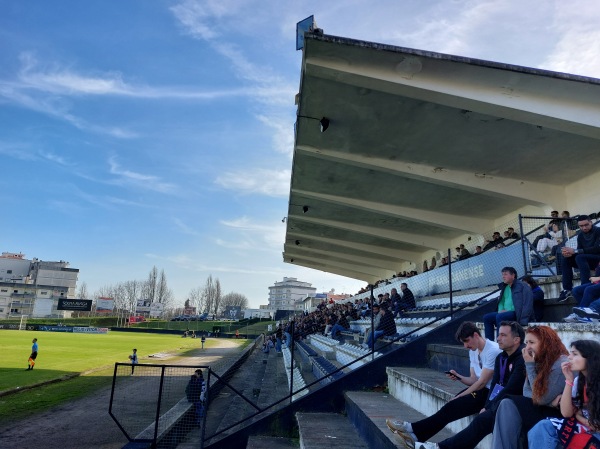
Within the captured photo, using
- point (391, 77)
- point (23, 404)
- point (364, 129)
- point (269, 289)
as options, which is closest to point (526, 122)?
point (391, 77)

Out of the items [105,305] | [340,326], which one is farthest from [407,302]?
[105,305]

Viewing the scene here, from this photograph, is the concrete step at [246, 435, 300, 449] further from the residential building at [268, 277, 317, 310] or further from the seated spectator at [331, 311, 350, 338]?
the residential building at [268, 277, 317, 310]

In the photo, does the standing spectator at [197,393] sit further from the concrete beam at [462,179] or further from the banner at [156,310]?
the banner at [156,310]

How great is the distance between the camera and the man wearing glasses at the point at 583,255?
5312 millimetres

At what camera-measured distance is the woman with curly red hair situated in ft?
8.82

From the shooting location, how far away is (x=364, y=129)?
38.7 feet

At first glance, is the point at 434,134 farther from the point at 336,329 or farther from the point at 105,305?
the point at 105,305

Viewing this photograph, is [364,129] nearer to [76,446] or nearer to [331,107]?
[331,107]

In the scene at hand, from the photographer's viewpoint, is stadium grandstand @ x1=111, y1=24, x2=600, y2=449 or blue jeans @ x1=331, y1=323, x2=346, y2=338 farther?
blue jeans @ x1=331, y1=323, x2=346, y2=338

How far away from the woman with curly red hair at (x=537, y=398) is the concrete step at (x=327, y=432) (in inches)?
80.6

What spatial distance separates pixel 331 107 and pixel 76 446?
912 cm

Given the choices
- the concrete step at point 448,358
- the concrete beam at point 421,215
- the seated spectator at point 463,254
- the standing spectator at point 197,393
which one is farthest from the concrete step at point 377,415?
the concrete beam at point 421,215

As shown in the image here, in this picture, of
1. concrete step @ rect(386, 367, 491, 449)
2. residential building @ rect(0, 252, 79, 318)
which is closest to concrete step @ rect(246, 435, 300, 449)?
concrete step @ rect(386, 367, 491, 449)

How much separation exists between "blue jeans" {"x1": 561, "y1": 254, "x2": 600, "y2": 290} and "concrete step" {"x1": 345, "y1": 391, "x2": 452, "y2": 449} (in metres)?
2.66
